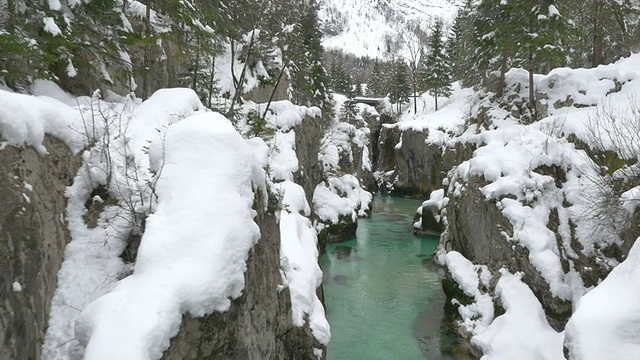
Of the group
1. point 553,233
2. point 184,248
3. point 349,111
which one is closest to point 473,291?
point 553,233

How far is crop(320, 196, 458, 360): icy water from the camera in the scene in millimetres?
11469

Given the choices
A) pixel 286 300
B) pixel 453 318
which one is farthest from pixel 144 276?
pixel 453 318

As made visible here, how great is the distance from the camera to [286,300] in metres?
7.93

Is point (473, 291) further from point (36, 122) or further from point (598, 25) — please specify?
point (598, 25)

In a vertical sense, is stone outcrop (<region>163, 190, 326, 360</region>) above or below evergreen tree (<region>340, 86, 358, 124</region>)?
below

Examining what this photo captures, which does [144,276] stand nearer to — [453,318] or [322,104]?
[453,318]

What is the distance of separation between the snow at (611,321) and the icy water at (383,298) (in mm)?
5170

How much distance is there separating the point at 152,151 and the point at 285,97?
23651 mm

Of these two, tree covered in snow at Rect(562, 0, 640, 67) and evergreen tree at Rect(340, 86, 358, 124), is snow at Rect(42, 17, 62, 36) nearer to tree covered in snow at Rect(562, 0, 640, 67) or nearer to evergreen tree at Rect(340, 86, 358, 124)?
tree covered in snow at Rect(562, 0, 640, 67)

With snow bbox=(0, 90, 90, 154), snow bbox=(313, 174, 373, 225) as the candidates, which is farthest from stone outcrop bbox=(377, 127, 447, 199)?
snow bbox=(0, 90, 90, 154)

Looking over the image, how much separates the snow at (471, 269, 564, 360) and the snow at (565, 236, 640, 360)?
3010 millimetres

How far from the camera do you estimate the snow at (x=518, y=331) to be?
914 cm

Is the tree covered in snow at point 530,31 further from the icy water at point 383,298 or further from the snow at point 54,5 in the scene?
the snow at point 54,5

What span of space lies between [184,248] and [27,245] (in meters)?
1.81
